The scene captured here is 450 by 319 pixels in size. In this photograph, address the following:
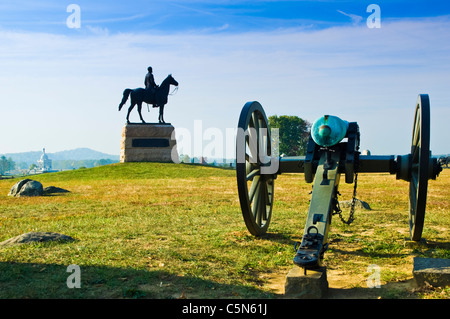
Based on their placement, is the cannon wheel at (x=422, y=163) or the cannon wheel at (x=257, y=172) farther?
the cannon wheel at (x=257, y=172)

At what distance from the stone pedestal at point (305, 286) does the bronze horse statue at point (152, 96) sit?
95.9 ft

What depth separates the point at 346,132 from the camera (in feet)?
20.1

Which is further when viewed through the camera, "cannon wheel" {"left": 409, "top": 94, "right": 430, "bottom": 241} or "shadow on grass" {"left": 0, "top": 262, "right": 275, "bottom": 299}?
"cannon wheel" {"left": 409, "top": 94, "right": 430, "bottom": 241}

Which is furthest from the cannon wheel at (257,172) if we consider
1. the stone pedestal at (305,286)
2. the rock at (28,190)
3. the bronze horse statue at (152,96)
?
the bronze horse statue at (152,96)

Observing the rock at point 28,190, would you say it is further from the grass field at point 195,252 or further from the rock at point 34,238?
A: the rock at point 34,238

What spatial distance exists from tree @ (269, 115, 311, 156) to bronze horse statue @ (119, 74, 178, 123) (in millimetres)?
30539

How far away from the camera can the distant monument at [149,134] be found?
32.2 meters

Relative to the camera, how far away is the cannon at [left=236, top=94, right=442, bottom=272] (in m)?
4.86

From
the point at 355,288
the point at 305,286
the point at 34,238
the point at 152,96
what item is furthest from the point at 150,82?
the point at 305,286

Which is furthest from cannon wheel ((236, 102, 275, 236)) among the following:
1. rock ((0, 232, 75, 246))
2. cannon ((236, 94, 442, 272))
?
rock ((0, 232, 75, 246))

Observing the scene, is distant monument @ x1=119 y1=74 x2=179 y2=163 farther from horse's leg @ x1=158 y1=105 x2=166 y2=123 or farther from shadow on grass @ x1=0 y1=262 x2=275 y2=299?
shadow on grass @ x1=0 y1=262 x2=275 y2=299
